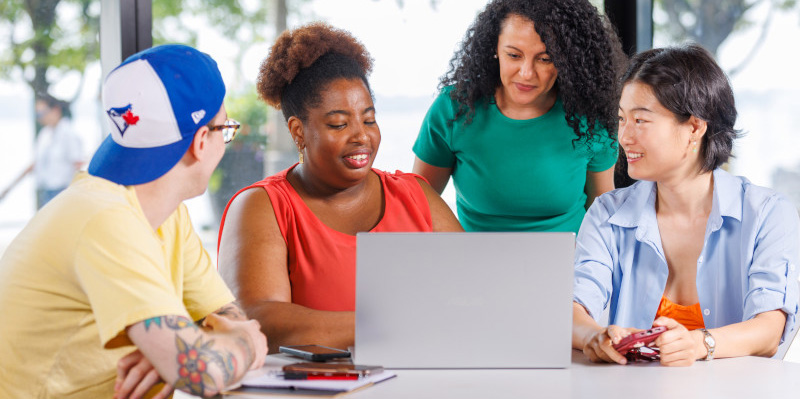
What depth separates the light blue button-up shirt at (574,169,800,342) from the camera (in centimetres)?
184

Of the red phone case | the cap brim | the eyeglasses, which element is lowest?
the red phone case

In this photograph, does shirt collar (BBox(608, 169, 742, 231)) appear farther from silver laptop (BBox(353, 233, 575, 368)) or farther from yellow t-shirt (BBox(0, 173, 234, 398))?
yellow t-shirt (BBox(0, 173, 234, 398))

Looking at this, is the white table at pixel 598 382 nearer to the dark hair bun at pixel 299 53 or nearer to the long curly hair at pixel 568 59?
the dark hair bun at pixel 299 53

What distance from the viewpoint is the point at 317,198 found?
2.11 meters

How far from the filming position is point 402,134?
387cm

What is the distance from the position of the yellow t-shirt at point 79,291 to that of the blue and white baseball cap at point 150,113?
5 centimetres

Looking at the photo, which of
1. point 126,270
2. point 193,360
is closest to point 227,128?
point 126,270

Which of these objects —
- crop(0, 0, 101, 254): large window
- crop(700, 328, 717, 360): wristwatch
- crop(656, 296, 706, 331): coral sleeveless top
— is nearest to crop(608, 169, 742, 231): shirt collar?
crop(656, 296, 706, 331): coral sleeveless top

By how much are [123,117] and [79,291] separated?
0.31m

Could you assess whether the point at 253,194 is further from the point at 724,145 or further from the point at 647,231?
the point at 724,145

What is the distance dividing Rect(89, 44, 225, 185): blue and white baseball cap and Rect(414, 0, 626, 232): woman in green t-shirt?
1.21 metres

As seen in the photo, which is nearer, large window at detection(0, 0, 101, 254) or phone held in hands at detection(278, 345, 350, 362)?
phone held in hands at detection(278, 345, 350, 362)

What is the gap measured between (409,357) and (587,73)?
1268 mm

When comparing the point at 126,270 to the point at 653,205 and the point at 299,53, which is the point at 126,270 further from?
the point at 653,205
